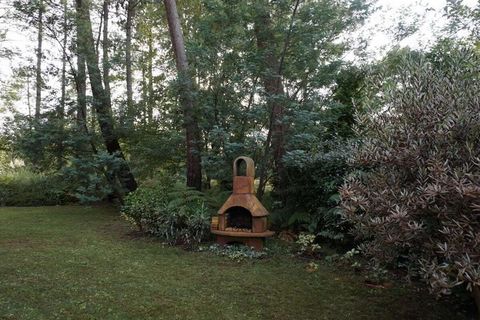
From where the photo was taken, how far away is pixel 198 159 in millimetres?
7441

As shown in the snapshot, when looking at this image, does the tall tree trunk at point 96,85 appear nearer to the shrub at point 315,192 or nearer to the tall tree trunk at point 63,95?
the tall tree trunk at point 63,95

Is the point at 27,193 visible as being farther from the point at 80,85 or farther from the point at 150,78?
the point at 150,78

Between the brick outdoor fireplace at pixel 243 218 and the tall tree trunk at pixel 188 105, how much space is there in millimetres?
1820

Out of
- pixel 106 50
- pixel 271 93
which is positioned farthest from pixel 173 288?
pixel 106 50

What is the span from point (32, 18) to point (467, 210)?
954cm

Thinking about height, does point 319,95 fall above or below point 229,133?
above

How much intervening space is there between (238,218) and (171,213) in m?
1.10

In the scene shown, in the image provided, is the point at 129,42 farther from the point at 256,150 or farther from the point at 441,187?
the point at 441,187

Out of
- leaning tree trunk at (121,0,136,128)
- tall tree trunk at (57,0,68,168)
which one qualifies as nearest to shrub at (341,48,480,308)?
leaning tree trunk at (121,0,136,128)

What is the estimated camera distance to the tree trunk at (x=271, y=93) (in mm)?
6258

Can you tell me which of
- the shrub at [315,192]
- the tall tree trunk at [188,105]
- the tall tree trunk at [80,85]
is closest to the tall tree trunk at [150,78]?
the tall tree trunk at [188,105]

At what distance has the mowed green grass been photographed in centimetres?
306

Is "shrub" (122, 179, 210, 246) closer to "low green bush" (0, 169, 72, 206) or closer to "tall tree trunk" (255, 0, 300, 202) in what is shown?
"tall tree trunk" (255, 0, 300, 202)

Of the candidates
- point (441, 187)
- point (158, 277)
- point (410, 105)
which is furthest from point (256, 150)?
point (441, 187)
